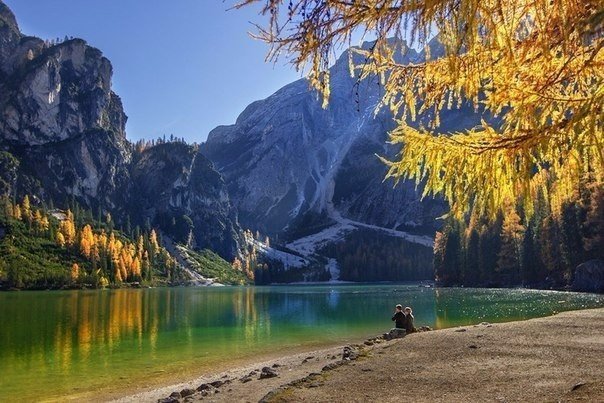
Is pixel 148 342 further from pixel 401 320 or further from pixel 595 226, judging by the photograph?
pixel 595 226

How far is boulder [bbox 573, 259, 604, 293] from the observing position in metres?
74.5

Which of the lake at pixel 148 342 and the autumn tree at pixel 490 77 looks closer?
the autumn tree at pixel 490 77

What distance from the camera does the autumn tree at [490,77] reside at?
518 centimetres

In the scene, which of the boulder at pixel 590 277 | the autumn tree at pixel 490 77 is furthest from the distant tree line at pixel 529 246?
the autumn tree at pixel 490 77

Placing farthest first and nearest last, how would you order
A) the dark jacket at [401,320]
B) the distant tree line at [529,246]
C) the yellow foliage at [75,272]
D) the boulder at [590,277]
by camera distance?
the yellow foliage at [75,272] < the distant tree line at [529,246] < the boulder at [590,277] < the dark jacket at [401,320]

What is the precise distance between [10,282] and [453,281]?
147 m

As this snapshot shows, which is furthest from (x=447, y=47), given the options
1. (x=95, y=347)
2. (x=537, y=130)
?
(x=95, y=347)

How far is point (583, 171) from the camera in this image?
284 inches

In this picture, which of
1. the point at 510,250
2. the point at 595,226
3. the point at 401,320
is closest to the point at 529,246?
the point at 510,250

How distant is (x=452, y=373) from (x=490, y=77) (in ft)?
36.1

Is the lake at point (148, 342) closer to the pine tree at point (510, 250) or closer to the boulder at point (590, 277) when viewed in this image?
the boulder at point (590, 277)

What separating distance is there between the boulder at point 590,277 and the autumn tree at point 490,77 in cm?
7826

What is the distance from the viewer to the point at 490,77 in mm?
6449

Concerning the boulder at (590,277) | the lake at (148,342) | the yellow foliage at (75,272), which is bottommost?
the lake at (148,342)
